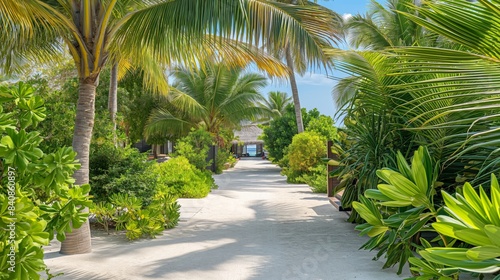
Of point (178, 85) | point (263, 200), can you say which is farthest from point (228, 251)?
point (178, 85)

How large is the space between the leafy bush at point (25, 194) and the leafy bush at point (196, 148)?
12.7m

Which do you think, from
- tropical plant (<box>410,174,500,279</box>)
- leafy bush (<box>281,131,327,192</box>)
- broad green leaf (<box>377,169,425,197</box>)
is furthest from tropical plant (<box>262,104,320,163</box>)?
tropical plant (<box>410,174,500,279</box>)

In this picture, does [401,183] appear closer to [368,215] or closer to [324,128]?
[368,215]

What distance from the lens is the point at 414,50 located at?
2.38 m

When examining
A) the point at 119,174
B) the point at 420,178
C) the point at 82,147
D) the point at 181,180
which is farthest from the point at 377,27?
the point at 420,178

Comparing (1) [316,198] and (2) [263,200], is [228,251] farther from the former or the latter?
(1) [316,198]

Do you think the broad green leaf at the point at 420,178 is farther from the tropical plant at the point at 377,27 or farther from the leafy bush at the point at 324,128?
the leafy bush at the point at 324,128

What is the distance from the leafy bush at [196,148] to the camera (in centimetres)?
1516

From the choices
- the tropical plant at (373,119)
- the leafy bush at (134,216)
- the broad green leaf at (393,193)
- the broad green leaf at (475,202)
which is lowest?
the leafy bush at (134,216)

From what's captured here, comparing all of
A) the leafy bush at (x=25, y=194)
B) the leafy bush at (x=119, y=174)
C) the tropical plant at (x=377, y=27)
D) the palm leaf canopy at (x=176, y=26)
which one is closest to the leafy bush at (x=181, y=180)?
the leafy bush at (x=119, y=174)

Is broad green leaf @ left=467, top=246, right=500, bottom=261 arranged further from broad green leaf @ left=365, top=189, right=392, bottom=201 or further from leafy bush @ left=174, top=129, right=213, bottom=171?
leafy bush @ left=174, top=129, right=213, bottom=171

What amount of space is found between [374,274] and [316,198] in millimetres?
6830

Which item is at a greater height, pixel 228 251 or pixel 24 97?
pixel 24 97

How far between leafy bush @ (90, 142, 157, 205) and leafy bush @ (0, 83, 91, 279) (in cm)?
430
